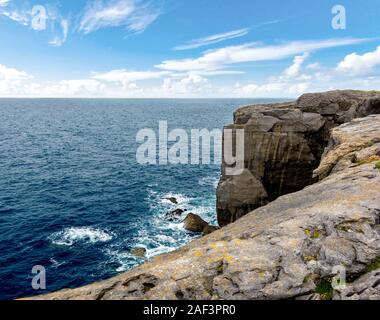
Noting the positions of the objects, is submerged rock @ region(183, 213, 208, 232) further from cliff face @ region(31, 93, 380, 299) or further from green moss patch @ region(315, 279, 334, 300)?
green moss patch @ region(315, 279, 334, 300)

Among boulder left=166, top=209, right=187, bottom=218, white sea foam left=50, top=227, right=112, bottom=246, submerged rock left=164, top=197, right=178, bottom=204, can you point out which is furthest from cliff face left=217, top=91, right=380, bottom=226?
submerged rock left=164, top=197, right=178, bottom=204

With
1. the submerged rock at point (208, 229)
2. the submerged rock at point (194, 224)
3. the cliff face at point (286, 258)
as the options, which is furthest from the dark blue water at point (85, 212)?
the cliff face at point (286, 258)

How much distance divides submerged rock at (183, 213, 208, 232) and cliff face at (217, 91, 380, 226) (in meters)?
6.78

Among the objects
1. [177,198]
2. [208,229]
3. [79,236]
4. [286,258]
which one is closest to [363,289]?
[286,258]

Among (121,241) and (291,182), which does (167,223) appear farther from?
(291,182)

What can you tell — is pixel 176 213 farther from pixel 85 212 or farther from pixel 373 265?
pixel 373 265

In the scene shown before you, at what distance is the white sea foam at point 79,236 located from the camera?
1777 inches

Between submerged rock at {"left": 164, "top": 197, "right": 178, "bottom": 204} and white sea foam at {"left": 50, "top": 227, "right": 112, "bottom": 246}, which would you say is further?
submerged rock at {"left": 164, "top": 197, "right": 178, "bottom": 204}

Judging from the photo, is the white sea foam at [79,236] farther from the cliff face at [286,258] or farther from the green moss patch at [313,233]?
the green moss patch at [313,233]

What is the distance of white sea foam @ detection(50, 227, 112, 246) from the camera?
45.1 meters

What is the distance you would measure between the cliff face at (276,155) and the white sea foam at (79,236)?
18146 millimetres

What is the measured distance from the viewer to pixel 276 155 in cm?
4172

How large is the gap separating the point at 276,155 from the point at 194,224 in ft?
55.1

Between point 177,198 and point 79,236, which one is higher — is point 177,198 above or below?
above
